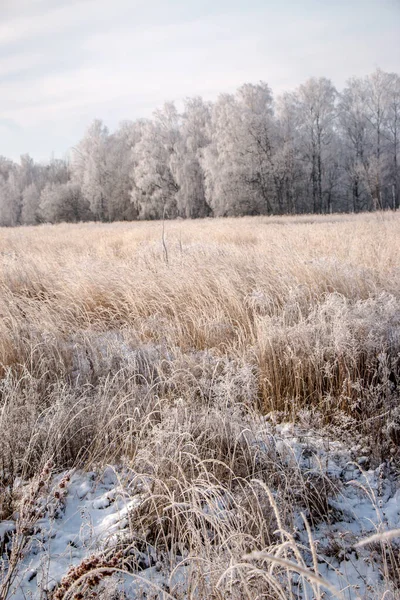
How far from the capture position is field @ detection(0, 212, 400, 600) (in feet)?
4.77

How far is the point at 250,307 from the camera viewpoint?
3908 mm

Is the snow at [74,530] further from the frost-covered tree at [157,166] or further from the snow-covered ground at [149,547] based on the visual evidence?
the frost-covered tree at [157,166]

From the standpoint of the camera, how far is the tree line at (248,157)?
29.5 metres

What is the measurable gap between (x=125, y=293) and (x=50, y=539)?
298 cm

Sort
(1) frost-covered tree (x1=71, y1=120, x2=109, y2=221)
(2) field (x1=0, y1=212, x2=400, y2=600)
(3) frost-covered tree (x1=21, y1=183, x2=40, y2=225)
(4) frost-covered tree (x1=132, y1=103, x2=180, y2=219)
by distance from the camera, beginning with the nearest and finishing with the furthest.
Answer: (2) field (x1=0, y1=212, x2=400, y2=600) < (4) frost-covered tree (x1=132, y1=103, x2=180, y2=219) < (1) frost-covered tree (x1=71, y1=120, x2=109, y2=221) < (3) frost-covered tree (x1=21, y1=183, x2=40, y2=225)

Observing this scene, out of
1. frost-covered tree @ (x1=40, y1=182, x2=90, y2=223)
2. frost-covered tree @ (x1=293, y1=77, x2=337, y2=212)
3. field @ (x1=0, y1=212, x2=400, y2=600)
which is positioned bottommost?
field @ (x1=0, y1=212, x2=400, y2=600)

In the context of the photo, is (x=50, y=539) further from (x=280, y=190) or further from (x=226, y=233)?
(x=280, y=190)

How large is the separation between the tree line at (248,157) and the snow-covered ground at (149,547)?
2674 cm

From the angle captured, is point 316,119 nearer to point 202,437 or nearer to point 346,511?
point 202,437

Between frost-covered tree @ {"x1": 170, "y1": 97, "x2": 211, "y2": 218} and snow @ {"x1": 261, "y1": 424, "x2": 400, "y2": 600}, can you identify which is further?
frost-covered tree @ {"x1": 170, "y1": 97, "x2": 211, "y2": 218}

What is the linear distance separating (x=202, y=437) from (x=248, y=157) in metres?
29.3

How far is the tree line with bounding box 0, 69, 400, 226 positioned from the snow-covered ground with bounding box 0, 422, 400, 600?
87.7 ft

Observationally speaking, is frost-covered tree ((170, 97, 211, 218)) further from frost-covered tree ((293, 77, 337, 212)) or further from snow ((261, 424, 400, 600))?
snow ((261, 424, 400, 600))

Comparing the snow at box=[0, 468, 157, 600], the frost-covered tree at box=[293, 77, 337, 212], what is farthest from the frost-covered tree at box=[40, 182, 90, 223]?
the snow at box=[0, 468, 157, 600]
